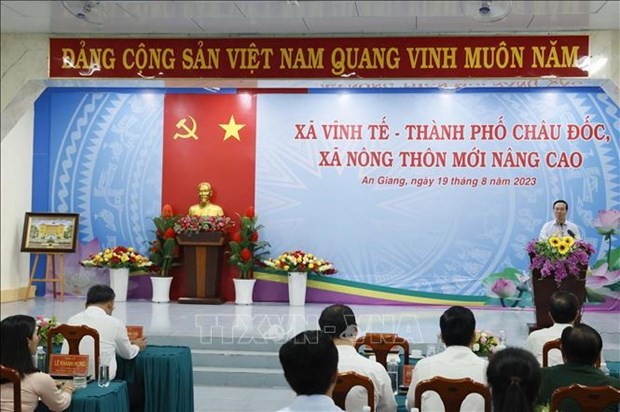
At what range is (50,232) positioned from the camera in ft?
32.9

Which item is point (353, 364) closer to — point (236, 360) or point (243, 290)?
point (236, 360)

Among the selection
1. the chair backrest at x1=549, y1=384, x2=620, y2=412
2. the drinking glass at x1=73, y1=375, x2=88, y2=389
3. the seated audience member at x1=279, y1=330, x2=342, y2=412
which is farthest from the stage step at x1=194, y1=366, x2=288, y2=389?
the seated audience member at x1=279, y1=330, x2=342, y2=412

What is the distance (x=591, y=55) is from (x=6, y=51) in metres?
6.41

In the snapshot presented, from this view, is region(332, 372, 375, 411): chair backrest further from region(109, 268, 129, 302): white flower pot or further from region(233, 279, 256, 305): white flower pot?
region(109, 268, 129, 302): white flower pot

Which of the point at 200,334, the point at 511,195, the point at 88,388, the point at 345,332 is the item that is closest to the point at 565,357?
the point at 345,332

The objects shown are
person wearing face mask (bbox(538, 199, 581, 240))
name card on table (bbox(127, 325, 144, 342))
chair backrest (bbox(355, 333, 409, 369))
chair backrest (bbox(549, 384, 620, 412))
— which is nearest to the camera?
chair backrest (bbox(549, 384, 620, 412))

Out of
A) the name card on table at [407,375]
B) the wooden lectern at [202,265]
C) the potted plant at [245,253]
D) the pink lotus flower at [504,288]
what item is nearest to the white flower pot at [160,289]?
the wooden lectern at [202,265]

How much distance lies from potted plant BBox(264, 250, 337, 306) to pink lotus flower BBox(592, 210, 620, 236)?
11.9ft

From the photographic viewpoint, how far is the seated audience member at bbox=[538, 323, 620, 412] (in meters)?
2.93

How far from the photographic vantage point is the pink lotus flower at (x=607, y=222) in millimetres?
9695

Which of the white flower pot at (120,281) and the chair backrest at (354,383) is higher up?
the chair backrest at (354,383)

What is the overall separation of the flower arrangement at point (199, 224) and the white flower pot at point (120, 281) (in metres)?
0.93

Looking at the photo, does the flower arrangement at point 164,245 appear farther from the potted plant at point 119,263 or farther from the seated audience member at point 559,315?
the seated audience member at point 559,315

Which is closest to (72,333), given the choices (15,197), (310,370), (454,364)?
(454,364)
